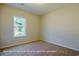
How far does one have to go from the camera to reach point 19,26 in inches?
56.4

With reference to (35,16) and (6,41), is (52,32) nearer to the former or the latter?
(35,16)

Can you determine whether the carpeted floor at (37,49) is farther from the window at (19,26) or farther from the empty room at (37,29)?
the window at (19,26)

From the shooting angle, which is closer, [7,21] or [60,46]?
[7,21]

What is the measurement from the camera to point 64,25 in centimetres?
180

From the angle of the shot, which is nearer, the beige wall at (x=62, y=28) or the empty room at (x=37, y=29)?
the empty room at (x=37, y=29)

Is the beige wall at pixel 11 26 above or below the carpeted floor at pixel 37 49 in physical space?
above

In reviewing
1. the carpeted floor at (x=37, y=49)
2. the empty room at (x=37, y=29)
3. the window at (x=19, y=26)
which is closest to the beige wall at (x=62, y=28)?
the empty room at (x=37, y=29)

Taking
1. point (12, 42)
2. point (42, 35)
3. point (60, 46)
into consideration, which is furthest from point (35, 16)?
point (60, 46)

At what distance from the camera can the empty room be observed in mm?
1354

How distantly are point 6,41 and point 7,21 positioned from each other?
32cm

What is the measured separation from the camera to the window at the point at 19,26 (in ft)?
4.62

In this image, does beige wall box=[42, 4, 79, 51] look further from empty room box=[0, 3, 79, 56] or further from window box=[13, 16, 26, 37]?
window box=[13, 16, 26, 37]

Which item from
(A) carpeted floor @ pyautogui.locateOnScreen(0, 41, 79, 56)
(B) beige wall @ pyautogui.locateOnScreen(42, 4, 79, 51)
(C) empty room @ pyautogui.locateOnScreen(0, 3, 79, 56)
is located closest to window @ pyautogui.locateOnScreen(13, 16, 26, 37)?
(C) empty room @ pyautogui.locateOnScreen(0, 3, 79, 56)

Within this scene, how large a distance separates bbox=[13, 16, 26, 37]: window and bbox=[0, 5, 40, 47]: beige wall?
64 millimetres
